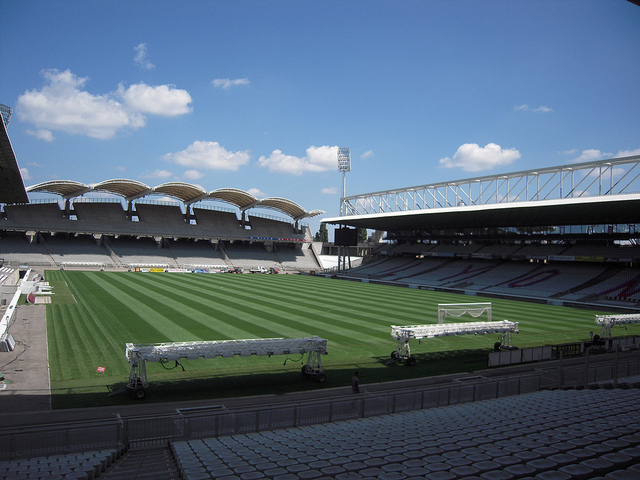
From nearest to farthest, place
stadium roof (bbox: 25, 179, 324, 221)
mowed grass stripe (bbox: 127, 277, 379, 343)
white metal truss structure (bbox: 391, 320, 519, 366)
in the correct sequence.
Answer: white metal truss structure (bbox: 391, 320, 519, 366) → mowed grass stripe (bbox: 127, 277, 379, 343) → stadium roof (bbox: 25, 179, 324, 221)

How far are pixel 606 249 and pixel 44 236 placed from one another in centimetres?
7849

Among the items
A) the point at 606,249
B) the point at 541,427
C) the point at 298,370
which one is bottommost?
the point at 298,370

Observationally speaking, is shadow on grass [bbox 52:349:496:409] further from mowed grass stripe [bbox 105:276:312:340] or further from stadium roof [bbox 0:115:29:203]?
stadium roof [bbox 0:115:29:203]

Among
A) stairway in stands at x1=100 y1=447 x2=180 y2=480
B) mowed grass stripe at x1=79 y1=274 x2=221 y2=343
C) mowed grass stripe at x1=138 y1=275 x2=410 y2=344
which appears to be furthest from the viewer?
mowed grass stripe at x1=138 y1=275 x2=410 y2=344

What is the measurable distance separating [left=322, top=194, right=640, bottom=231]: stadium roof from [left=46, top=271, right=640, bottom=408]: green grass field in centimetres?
1018

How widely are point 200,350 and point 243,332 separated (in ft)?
32.3

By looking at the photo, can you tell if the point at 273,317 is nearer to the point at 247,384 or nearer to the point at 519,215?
the point at 247,384

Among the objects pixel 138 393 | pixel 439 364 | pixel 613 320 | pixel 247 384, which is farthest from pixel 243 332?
pixel 613 320

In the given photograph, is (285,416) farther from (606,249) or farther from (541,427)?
(606,249)

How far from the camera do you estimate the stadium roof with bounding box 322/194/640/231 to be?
41406 mm

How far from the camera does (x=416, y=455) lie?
7.21m

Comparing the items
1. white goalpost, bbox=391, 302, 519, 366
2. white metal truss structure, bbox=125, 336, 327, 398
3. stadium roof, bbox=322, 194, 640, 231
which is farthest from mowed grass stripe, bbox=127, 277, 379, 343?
stadium roof, bbox=322, 194, 640, 231

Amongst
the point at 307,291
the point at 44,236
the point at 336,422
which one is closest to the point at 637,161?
the point at 307,291

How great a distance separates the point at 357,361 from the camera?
20.0m
